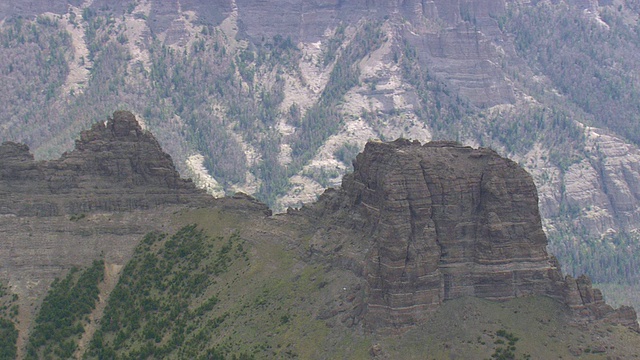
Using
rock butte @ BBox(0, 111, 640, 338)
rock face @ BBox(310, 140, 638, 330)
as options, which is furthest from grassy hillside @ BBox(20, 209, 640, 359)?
rock face @ BBox(310, 140, 638, 330)

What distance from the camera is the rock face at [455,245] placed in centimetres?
17650

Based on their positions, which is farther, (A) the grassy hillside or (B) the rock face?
(B) the rock face

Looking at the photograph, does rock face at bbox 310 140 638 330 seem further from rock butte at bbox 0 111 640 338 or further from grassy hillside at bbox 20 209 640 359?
grassy hillside at bbox 20 209 640 359

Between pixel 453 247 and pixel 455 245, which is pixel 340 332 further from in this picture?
pixel 455 245

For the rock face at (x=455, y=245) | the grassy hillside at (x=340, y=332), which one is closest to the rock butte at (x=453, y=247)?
the rock face at (x=455, y=245)

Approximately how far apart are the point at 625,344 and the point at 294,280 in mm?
48350

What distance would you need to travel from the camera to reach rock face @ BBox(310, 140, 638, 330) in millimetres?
176500

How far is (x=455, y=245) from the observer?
181 metres

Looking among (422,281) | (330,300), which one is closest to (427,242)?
(422,281)

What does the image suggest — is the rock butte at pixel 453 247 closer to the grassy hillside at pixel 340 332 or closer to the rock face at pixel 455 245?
the rock face at pixel 455 245

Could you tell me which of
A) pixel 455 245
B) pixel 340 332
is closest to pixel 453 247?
pixel 455 245

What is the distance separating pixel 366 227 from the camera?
19412 cm

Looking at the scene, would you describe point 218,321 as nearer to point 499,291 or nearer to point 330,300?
point 330,300

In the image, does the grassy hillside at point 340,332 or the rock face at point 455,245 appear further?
the rock face at point 455,245
